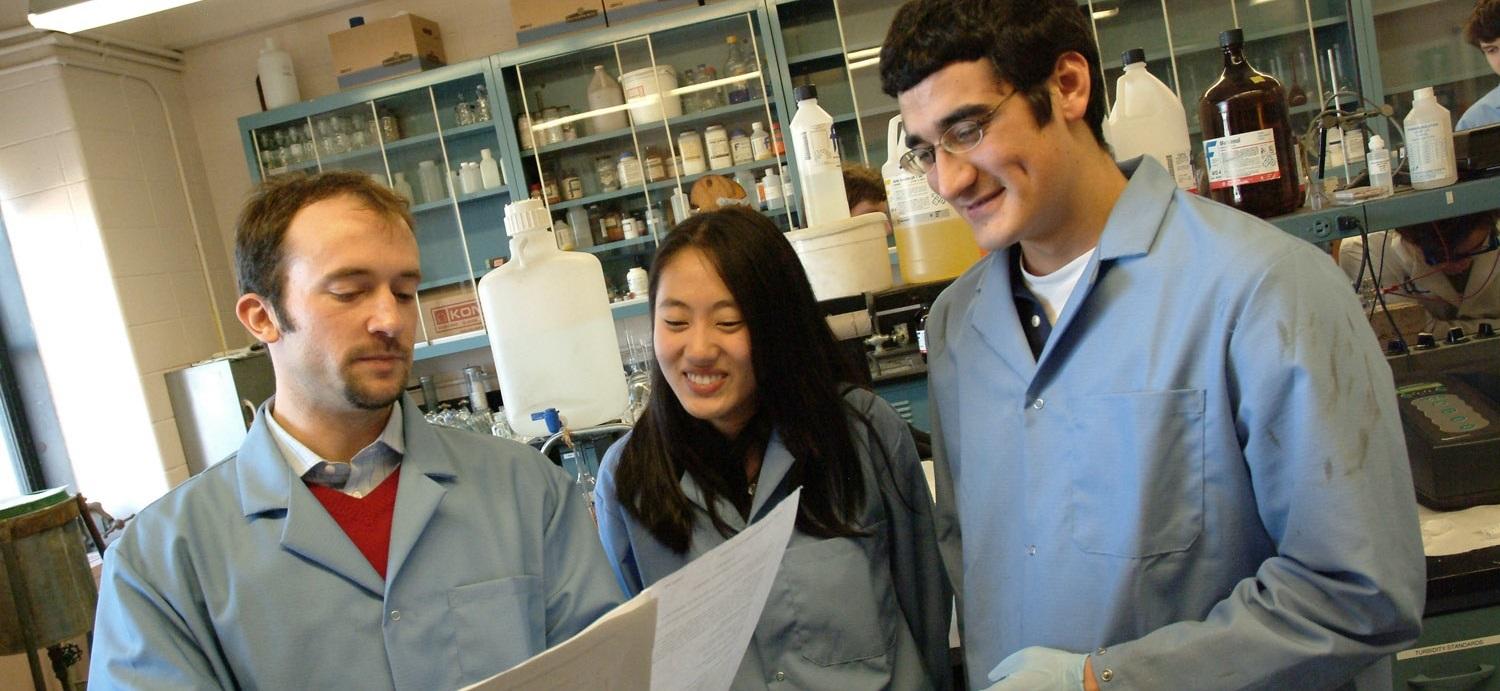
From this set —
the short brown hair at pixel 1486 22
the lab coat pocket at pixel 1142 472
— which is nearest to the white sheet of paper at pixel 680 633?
the lab coat pocket at pixel 1142 472

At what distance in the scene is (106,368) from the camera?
168 inches

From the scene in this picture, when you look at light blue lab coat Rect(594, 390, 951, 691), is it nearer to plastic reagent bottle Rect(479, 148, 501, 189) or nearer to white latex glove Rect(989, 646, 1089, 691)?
white latex glove Rect(989, 646, 1089, 691)

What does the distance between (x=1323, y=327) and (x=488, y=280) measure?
146 cm

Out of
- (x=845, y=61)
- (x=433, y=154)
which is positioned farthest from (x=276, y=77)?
(x=845, y=61)

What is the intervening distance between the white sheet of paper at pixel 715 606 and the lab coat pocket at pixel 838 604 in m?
0.20

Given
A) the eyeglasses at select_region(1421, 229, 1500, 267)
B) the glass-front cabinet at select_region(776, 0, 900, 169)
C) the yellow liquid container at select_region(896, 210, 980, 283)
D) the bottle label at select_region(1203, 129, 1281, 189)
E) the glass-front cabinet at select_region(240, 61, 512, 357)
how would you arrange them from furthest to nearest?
the glass-front cabinet at select_region(240, 61, 512, 357)
the glass-front cabinet at select_region(776, 0, 900, 169)
the eyeglasses at select_region(1421, 229, 1500, 267)
the yellow liquid container at select_region(896, 210, 980, 283)
the bottle label at select_region(1203, 129, 1281, 189)

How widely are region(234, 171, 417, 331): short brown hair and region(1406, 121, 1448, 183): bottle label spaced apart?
1.51 metres

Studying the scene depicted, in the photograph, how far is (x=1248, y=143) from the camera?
139 cm

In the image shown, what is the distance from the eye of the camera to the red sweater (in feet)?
3.59

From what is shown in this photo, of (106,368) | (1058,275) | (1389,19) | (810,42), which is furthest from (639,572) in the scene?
(1389,19)

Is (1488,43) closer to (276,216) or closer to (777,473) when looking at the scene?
(777,473)

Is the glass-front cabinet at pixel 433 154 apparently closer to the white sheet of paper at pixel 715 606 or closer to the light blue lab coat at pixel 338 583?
the light blue lab coat at pixel 338 583

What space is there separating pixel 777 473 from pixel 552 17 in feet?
12.1

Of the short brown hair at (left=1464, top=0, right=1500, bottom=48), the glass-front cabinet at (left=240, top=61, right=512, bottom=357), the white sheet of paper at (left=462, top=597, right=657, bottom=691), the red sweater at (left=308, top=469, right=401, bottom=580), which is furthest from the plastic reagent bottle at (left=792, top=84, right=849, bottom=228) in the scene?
the glass-front cabinet at (left=240, top=61, right=512, bottom=357)
